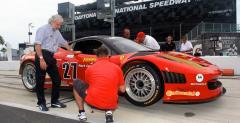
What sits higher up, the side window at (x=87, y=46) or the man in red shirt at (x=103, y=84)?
the side window at (x=87, y=46)

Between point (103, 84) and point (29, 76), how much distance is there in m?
3.04

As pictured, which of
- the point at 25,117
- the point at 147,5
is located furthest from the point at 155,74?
the point at 147,5

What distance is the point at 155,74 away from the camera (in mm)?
4734

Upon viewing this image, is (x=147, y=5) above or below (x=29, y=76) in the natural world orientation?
above

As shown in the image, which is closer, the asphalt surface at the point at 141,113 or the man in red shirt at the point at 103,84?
the man in red shirt at the point at 103,84

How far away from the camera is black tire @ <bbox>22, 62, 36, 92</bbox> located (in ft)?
21.2

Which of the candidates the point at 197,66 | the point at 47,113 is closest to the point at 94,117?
the point at 47,113

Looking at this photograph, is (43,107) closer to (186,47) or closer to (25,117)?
(25,117)

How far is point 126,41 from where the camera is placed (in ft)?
19.4

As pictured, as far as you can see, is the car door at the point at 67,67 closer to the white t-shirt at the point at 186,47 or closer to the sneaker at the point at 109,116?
the sneaker at the point at 109,116

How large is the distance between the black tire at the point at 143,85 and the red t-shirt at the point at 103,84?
865mm

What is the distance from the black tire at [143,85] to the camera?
4.71 m

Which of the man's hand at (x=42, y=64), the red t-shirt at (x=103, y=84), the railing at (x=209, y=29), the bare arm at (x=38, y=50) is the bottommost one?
the red t-shirt at (x=103, y=84)

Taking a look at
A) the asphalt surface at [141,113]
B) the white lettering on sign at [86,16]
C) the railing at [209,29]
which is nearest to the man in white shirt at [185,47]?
→ the asphalt surface at [141,113]
